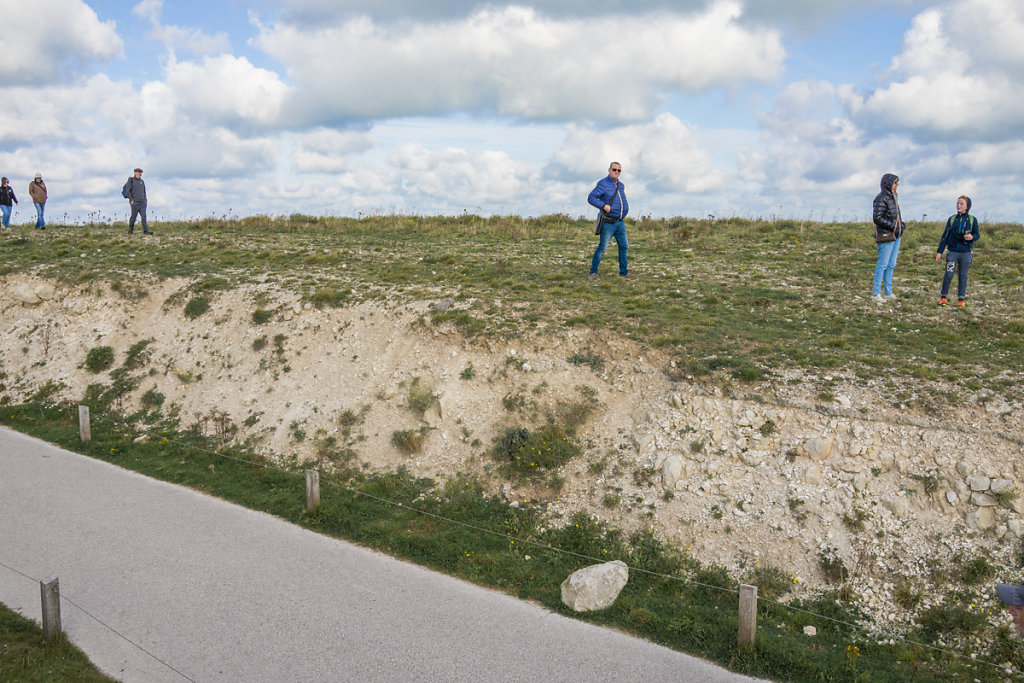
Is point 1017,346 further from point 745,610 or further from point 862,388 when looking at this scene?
point 745,610

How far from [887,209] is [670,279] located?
7.43 meters

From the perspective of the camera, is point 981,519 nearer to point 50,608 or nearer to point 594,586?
point 594,586

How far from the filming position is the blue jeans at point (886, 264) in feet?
61.0

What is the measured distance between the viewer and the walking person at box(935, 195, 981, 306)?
1691cm

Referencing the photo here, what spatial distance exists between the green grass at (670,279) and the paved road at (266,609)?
7.73 meters

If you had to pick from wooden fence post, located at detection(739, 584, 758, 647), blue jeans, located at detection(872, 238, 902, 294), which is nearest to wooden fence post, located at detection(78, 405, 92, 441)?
wooden fence post, located at detection(739, 584, 758, 647)

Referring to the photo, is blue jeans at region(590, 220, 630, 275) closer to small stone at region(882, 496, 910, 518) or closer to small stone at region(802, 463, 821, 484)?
small stone at region(802, 463, 821, 484)

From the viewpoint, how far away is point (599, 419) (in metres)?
15.6

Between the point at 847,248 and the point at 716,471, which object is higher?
the point at 847,248

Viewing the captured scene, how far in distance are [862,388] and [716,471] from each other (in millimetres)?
3858

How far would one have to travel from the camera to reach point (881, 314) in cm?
1791

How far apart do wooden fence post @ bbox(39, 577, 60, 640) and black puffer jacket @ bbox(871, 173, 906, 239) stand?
797 inches

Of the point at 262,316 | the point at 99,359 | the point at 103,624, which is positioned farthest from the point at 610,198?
the point at 99,359

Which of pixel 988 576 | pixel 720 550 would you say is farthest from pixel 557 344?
pixel 988 576
